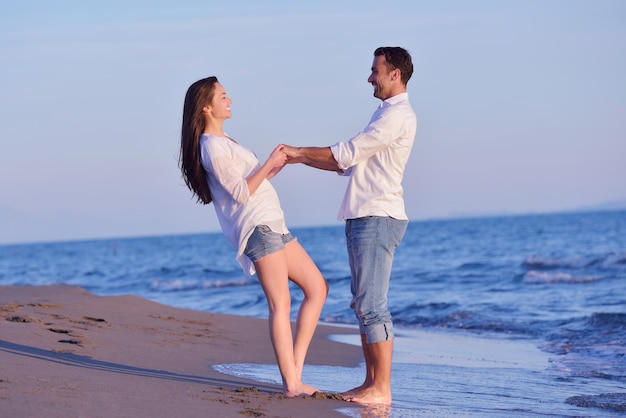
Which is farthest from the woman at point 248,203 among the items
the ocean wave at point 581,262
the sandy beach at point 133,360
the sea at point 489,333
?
the ocean wave at point 581,262

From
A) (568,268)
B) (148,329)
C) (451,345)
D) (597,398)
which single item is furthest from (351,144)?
(568,268)

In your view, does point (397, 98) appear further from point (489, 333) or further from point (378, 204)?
point (489, 333)

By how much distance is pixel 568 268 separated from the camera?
21.9 metres

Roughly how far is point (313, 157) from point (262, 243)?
1.88ft

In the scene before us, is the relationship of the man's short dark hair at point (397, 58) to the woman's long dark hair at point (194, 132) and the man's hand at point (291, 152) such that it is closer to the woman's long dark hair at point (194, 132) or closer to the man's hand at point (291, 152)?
the man's hand at point (291, 152)

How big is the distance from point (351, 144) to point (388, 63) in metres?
0.57

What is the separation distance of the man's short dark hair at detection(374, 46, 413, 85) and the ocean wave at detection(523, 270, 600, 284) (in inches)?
548

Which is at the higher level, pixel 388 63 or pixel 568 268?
pixel 388 63

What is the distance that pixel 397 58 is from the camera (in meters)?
4.74

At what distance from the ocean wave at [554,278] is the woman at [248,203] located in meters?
14.0

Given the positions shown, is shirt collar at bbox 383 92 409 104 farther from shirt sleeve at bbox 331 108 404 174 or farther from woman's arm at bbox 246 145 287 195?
woman's arm at bbox 246 145 287 195

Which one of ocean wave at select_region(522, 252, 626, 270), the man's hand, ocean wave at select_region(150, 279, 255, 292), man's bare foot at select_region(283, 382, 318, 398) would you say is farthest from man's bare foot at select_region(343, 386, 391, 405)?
ocean wave at select_region(522, 252, 626, 270)

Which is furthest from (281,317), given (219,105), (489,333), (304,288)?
(489,333)

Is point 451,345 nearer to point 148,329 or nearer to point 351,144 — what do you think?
point 148,329
